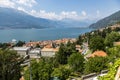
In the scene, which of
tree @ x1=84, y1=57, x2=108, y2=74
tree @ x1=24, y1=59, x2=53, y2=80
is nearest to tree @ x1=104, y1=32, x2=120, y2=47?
tree @ x1=84, y1=57, x2=108, y2=74

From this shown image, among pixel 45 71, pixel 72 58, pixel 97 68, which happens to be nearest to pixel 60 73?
pixel 45 71

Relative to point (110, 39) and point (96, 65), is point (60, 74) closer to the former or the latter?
point (96, 65)

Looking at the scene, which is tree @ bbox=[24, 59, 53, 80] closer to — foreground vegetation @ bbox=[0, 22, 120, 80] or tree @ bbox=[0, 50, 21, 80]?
foreground vegetation @ bbox=[0, 22, 120, 80]

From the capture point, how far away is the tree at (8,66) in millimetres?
16250

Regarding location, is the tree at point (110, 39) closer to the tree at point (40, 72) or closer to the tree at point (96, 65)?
the tree at point (96, 65)

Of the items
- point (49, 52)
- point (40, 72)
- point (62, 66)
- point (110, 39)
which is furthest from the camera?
point (49, 52)

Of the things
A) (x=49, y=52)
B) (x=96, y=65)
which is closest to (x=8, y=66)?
(x=96, y=65)

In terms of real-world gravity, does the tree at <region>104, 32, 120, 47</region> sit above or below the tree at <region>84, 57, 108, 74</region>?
above

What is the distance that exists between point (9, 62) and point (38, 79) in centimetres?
885

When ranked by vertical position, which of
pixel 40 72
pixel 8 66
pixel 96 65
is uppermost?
pixel 8 66

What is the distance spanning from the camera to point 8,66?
16.7 m

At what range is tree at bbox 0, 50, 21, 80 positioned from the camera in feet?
53.3

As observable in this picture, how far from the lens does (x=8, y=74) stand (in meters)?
16.8

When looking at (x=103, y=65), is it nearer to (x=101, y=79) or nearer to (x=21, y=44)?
(x=101, y=79)
